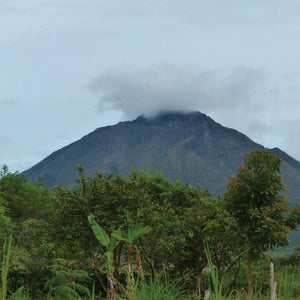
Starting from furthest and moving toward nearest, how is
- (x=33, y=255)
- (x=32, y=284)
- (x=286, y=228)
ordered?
(x=33, y=255), (x=32, y=284), (x=286, y=228)

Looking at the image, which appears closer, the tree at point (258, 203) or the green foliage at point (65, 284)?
the green foliage at point (65, 284)

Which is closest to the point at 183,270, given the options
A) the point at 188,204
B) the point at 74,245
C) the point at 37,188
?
the point at 188,204

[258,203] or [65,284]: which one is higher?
[258,203]

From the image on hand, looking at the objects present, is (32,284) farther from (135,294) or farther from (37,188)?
(135,294)

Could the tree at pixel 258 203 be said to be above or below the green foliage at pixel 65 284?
above

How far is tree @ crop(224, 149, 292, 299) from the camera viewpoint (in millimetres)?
18938

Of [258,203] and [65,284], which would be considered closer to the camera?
[65,284]

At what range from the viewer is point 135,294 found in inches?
226

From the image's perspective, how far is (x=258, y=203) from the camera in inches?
777

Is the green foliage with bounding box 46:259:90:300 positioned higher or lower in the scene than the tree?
lower

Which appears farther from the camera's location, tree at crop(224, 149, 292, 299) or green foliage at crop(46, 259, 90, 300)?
tree at crop(224, 149, 292, 299)

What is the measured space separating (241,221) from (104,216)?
589 cm

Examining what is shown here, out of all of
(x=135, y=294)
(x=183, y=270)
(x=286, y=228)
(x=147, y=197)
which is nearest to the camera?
(x=135, y=294)

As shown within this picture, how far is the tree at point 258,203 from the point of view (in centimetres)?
1894
